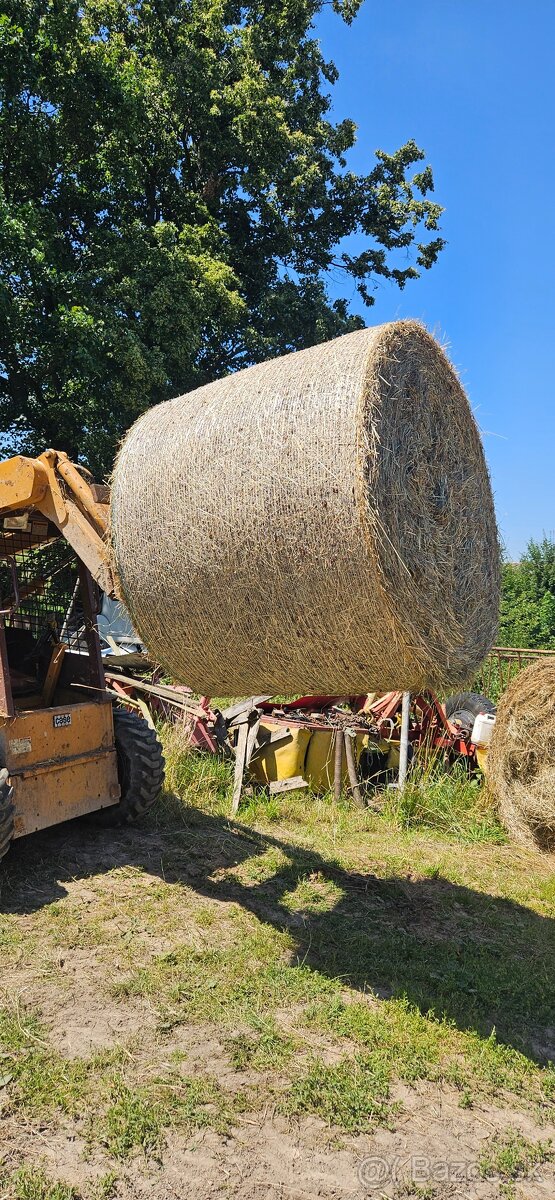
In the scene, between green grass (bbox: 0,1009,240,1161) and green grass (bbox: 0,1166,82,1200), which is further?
green grass (bbox: 0,1009,240,1161)

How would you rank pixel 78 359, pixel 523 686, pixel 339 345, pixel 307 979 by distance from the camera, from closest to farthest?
pixel 339 345 < pixel 307 979 < pixel 523 686 < pixel 78 359

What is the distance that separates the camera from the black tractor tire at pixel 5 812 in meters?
4.48

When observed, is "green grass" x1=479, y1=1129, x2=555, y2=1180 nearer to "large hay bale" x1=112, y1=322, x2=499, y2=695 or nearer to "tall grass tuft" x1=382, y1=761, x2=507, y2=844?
"large hay bale" x1=112, y1=322, x2=499, y2=695

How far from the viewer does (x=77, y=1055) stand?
3176mm

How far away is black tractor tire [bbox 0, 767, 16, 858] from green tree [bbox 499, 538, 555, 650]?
10.8 m

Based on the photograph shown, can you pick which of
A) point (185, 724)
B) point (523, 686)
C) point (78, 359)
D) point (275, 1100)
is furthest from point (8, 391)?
point (275, 1100)

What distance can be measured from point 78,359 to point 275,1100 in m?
10.6

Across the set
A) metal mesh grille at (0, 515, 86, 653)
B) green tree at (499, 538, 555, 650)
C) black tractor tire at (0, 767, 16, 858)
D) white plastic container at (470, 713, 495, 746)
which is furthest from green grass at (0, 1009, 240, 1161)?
green tree at (499, 538, 555, 650)

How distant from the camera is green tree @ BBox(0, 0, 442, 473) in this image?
11484mm

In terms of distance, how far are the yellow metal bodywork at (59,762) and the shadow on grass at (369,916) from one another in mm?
383

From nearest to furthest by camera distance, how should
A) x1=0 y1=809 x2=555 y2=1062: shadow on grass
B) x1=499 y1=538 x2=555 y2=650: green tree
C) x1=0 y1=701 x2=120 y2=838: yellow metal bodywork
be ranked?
1. x1=0 y1=809 x2=555 y2=1062: shadow on grass
2. x1=0 y1=701 x2=120 y2=838: yellow metal bodywork
3. x1=499 y1=538 x2=555 y2=650: green tree

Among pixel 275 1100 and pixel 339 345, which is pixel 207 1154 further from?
pixel 339 345

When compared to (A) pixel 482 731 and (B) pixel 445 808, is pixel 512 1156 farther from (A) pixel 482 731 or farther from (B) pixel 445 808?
(A) pixel 482 731

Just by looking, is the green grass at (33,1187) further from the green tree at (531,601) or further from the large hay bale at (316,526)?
the green tree at (531,601)
